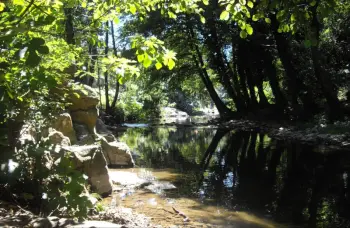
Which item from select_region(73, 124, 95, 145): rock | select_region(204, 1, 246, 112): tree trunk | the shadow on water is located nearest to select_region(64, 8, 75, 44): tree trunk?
select_region(73, 124, 95, 145): rock

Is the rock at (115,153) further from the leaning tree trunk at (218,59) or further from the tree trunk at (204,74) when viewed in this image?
the tree trunk at (204,74)

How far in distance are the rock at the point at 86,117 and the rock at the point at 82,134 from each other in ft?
0.58

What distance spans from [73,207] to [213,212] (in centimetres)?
338

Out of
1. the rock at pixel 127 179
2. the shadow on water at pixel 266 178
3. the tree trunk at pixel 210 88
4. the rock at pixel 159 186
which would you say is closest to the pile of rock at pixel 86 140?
the rock at pixel 127 179

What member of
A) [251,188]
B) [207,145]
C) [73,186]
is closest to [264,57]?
[207,145]

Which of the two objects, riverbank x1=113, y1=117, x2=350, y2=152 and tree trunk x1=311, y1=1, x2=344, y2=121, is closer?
riverbank x1=113, y1=117, x2=350, y2=152

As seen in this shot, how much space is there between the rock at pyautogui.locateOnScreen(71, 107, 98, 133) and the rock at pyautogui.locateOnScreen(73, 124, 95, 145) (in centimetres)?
18

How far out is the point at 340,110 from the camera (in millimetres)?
17531

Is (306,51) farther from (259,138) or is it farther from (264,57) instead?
(259,138)

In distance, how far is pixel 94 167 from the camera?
318 inches

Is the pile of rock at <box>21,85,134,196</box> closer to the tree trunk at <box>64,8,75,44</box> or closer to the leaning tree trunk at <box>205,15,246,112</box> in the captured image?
the tree trunk at <box>64,8,75,44</box>

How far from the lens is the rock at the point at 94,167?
784 cm

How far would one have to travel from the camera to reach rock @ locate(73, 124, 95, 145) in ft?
32.0

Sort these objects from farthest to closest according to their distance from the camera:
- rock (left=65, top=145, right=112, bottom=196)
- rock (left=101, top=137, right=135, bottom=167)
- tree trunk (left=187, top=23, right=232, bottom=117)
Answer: tree trunk (left=187, top=23, right=232, bottom=117) → rock (left=101, top=137, right=135, bottom=167) → rock (left=65, top=145, right=112, bottom=196)
